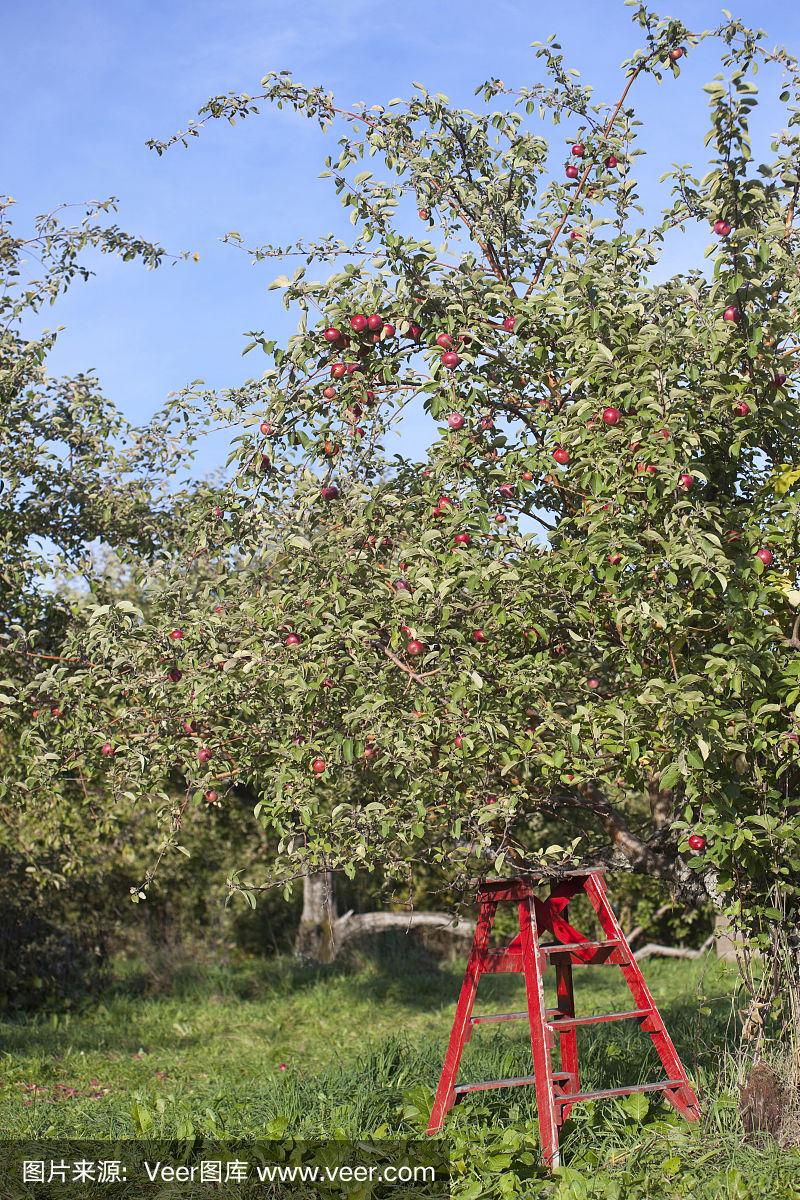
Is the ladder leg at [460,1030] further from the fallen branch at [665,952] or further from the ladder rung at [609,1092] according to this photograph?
the fallen branch at [665,952]

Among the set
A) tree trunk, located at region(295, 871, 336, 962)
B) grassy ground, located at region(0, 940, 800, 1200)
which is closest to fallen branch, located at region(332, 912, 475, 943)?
tree trunk, located at region(295, 871, 336, 962)

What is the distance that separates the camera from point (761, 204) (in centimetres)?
509

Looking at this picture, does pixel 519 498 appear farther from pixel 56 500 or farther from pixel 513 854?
pixel 56 500

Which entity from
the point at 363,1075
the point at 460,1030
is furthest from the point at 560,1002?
the point at 363,1075

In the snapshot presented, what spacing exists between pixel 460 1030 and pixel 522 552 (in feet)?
8.12

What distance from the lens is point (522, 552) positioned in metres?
5.71

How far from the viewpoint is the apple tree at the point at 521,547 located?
511 centimetres

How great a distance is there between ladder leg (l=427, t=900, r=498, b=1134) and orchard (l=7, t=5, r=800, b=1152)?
0.34m

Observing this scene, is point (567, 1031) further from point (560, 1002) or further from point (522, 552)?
point (522, 552)

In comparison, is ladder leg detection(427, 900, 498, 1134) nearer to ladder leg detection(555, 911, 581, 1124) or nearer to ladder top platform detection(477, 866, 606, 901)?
ladder top platform detection(477, 866, 606, 901)

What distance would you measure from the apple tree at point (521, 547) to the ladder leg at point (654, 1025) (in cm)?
29

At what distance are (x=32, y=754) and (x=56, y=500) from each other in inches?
90.0

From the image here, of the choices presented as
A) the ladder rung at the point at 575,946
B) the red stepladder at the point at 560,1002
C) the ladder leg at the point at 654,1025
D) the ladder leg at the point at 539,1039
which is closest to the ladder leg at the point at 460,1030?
the red stepladder at the point at 560,1002

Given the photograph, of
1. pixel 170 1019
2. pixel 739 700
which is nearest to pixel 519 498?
pixel 739 700
